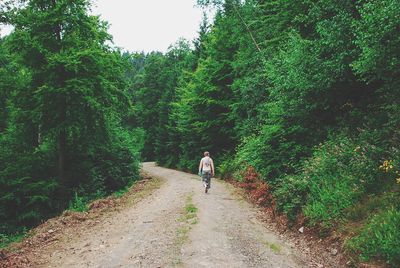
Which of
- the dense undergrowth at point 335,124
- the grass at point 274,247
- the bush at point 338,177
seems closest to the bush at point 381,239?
the dense undergrowth at point 335,124

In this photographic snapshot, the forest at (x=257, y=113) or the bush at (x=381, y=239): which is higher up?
the forest at (x=257, y=113)

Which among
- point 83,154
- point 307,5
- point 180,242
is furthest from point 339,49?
point 83,154

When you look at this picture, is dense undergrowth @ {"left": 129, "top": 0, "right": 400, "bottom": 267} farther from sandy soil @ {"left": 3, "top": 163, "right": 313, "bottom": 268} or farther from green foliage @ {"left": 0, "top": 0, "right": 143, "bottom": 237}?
green foliage @ {"left": 0, "top": 0, "right": 143, "bottom": 237}

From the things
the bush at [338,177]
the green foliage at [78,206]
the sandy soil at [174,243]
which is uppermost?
the bush at [338,177]

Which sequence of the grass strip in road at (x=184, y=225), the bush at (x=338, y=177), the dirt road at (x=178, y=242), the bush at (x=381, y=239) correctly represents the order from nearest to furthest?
1. the bush at (x=381, y=239)
2. the dirt road at (x=178, y=242)
3. the grass strip in road at (x=184, y=225)
4. the bush at (x=338, y=177)

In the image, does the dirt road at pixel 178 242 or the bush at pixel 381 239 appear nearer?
the bush at pixel 381 239

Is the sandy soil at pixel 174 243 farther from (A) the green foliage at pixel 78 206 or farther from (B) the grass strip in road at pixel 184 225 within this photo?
(A) the green foliage at pixel 78 206

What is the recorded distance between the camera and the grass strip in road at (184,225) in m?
7.35

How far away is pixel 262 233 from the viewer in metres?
9.57

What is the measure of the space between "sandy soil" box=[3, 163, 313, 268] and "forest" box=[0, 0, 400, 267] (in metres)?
1.42

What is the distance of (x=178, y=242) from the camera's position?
8227mm

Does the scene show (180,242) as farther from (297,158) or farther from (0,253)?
(297,158)

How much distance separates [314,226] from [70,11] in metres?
16.5

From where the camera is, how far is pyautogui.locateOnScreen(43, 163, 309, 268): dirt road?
7156 millimetres
